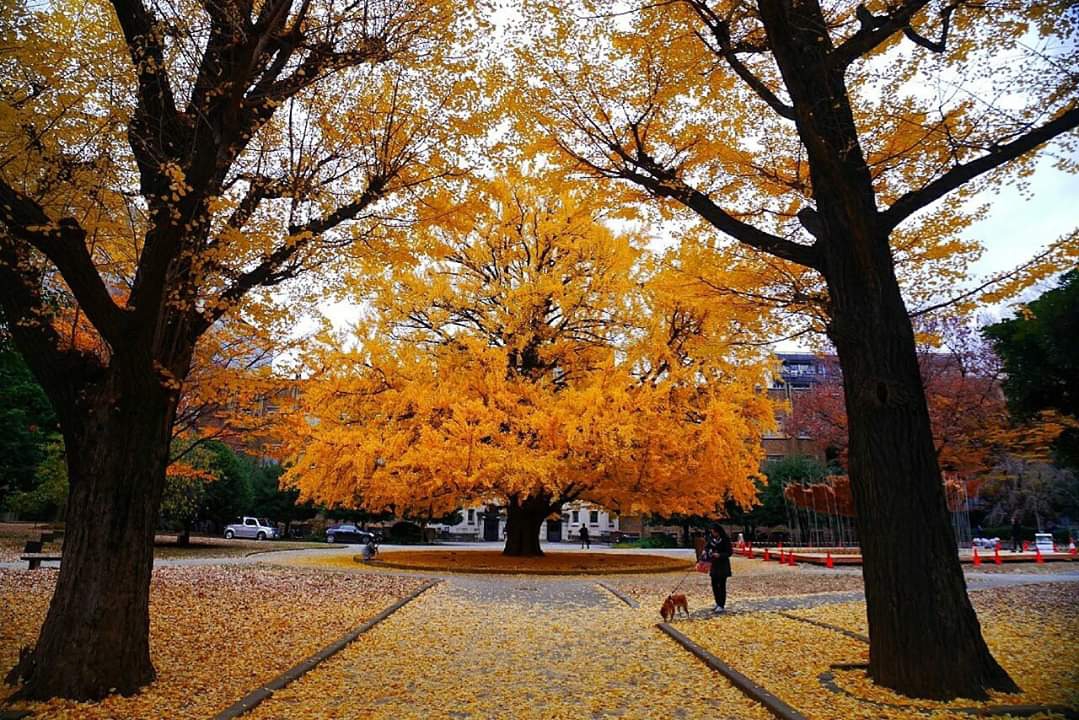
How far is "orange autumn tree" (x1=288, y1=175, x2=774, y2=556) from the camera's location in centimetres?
1521

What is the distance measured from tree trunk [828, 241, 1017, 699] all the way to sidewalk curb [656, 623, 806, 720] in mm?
1045

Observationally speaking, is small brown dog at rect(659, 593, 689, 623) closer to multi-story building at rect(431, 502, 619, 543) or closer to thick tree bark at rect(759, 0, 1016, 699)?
thick tree bark at rect(759, 0, 1016, 699)

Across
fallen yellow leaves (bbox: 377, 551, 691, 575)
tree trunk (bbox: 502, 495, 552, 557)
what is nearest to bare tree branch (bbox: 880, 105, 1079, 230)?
fallen yellow leaves (bbox: 377, 551, 691, 575)

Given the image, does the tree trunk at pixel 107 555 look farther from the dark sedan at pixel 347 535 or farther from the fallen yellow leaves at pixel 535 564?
the dark sedan at pixel 347 535

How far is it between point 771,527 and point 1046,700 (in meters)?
41.7

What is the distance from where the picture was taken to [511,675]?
20.5 ft

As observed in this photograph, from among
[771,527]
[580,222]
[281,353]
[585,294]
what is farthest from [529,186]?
[771,527]

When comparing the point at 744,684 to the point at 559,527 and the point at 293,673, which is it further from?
the point at 559,527

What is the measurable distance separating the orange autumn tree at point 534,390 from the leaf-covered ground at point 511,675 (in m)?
5.71

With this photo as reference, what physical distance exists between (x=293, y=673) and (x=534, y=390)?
10.9 m

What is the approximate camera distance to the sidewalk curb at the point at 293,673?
4.92 metres

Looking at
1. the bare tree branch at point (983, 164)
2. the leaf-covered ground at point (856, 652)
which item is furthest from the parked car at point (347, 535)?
the bare tree branch at point (983, 164)

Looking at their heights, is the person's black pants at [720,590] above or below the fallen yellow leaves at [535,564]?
above

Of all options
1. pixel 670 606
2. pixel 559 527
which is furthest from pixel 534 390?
pixel 559 527
